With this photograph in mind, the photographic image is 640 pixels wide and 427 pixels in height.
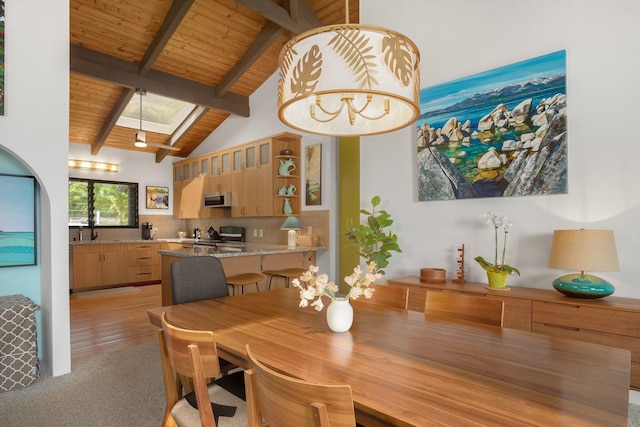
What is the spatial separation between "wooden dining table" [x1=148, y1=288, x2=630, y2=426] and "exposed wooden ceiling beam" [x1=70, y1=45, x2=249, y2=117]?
14.0 ft

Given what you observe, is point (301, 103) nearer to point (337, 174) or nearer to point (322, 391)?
point (322, 391)

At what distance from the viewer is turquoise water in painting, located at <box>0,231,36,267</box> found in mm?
2936

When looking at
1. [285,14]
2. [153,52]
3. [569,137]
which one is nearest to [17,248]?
[153,52]

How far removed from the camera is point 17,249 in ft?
9.85

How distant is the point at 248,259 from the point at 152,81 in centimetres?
310

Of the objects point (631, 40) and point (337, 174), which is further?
point (337, 174)

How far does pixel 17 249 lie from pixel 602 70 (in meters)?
4.87

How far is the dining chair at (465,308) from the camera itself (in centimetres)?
187

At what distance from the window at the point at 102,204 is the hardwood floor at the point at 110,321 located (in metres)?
1.50

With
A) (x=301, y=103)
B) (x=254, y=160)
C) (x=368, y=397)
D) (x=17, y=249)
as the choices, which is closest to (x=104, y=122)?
(x=254, y=160)

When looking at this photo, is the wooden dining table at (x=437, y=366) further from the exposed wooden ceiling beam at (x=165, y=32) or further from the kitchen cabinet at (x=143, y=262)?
the kitchen cabinet at (x=143, y=262)

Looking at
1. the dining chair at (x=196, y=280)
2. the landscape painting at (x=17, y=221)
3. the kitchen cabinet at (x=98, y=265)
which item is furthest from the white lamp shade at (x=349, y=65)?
the kitchen cabinet at (x=98, y=265)

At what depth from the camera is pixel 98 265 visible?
6332 millimetres

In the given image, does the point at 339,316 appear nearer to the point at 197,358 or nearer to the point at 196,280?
the point at 197,358
